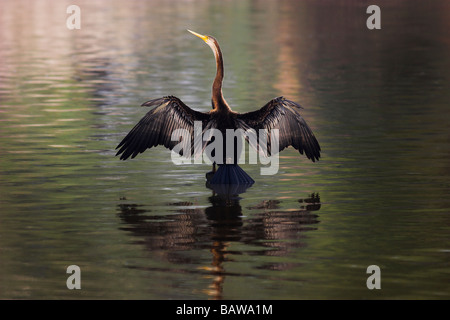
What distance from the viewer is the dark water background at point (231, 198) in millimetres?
10312

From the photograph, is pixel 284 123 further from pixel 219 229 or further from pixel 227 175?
pixel 219 229

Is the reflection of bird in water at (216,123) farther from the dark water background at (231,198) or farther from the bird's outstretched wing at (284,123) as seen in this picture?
the dark water background at (231,198)

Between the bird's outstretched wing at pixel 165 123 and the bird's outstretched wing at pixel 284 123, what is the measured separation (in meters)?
0.73

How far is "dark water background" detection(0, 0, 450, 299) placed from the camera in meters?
10.3

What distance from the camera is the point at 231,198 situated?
14.0 m

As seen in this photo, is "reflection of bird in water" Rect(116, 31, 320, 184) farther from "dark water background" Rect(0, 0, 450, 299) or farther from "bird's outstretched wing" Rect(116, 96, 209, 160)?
"dark water background" Rect(0, 0, 450, 299)

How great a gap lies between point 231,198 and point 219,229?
1.75 metres

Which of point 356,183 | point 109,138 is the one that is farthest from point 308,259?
point 109,138

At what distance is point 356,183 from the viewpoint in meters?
14.6

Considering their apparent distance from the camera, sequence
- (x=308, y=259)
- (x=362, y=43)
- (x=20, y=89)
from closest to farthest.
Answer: (x=308, y=259) < (x=20, y=89) < (x=362, y=43)

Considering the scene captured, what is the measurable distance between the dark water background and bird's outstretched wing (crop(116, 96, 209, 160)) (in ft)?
2.23

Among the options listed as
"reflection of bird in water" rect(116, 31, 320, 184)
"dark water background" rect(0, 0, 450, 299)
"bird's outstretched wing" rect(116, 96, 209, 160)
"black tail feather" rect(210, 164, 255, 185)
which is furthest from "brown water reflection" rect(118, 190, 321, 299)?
"bird's outstretched wing" rect(116, 96, 209, 160)
